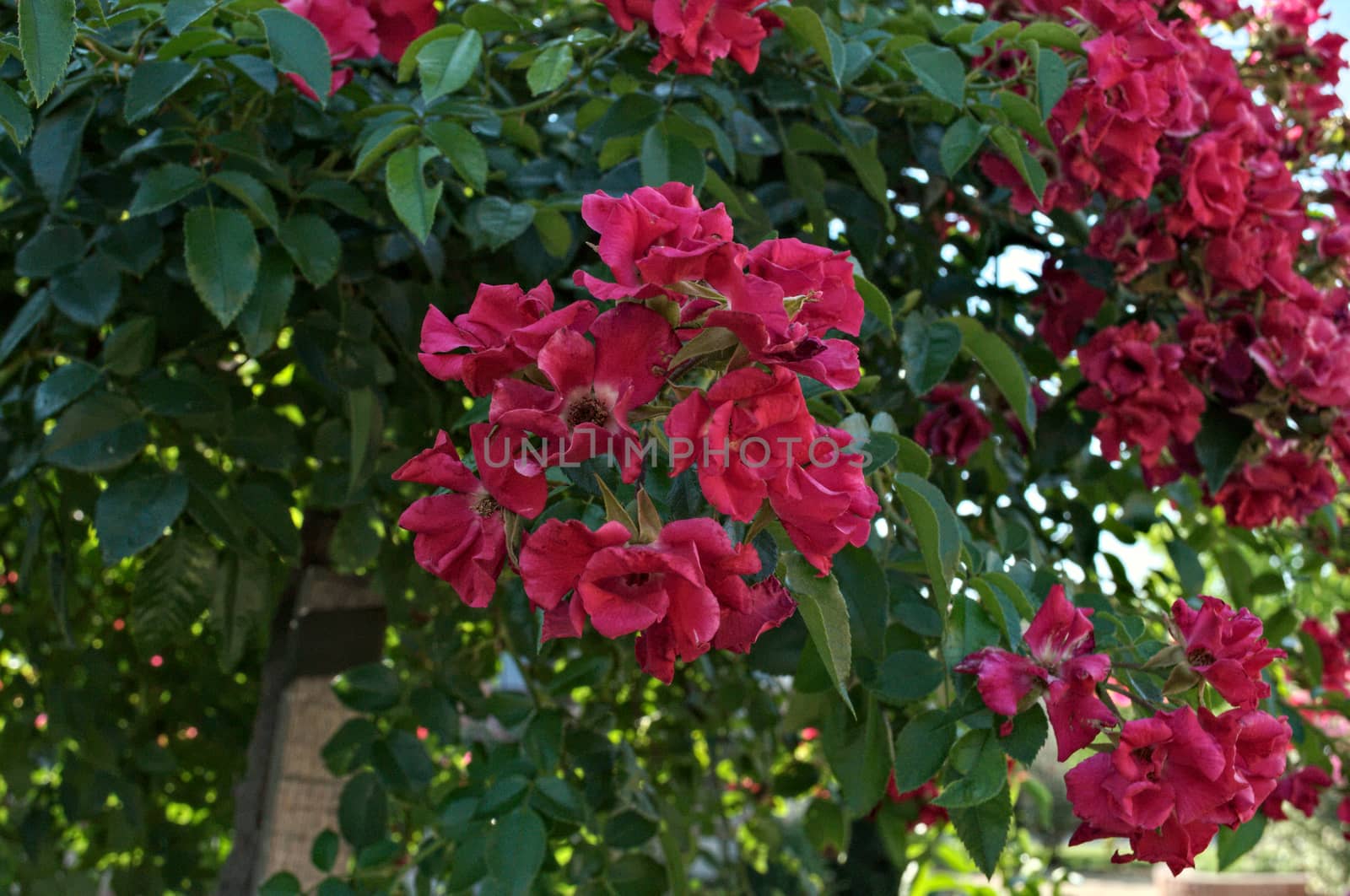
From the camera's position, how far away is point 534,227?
0.89 m

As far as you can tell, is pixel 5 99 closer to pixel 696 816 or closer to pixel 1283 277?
pixel 1283 277

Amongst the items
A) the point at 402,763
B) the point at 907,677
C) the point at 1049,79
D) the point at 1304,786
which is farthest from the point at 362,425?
the point at 1304,786

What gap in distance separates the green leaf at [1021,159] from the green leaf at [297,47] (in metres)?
0.44

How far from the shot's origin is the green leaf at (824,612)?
1.69 feet

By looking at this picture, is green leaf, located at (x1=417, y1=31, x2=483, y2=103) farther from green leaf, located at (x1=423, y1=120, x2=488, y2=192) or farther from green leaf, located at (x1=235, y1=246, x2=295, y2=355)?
green leaf, located at (x1=235, y1=246, x2=295, y2=355)

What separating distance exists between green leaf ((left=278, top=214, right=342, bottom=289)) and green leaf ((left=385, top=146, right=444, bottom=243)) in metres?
0.11

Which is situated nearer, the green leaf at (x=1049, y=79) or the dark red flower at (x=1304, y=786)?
the green leaf at (x=1049, y=79)

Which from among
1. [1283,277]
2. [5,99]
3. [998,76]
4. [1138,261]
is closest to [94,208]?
[5,99]

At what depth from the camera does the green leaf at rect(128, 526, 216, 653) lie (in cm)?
89

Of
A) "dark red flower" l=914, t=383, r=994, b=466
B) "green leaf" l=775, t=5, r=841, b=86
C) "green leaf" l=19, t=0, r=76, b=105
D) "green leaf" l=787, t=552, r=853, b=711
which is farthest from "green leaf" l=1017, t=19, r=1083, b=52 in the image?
"green leaf" l=19, t=0, r=76, b=105

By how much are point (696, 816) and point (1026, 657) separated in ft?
3.90

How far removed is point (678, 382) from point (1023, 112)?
457mm

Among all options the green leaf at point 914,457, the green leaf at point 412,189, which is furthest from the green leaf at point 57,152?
the green leaf at point 914,457

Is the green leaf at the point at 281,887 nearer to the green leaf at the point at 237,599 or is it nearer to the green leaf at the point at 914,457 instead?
the green leaf at the point at 237,599
